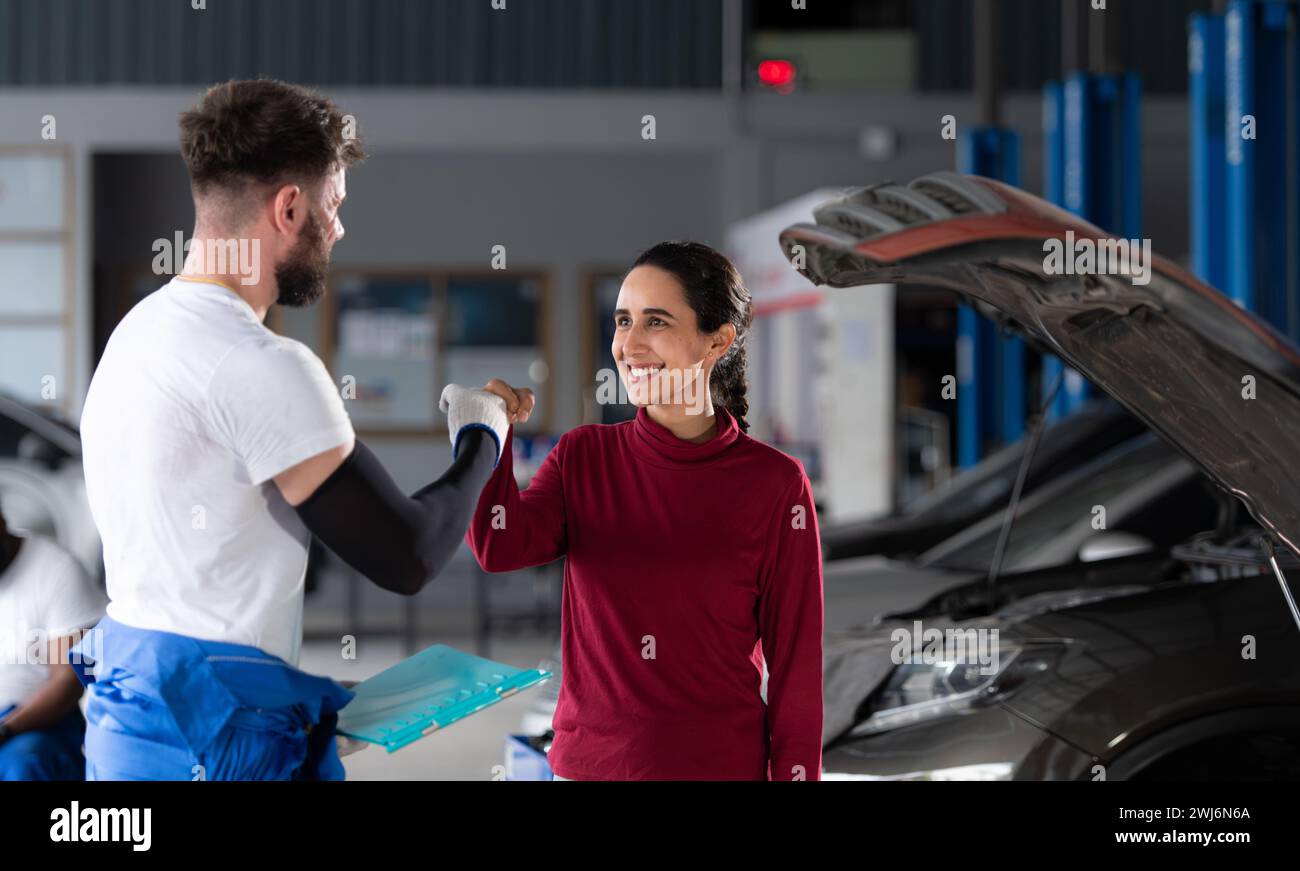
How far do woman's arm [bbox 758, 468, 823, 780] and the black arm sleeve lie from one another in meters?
0.50

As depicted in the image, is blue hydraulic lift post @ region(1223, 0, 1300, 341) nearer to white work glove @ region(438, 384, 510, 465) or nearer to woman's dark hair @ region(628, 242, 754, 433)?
woman's dark hair @ region(628, 242, 754, 433)

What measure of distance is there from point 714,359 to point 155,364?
0.80 metres

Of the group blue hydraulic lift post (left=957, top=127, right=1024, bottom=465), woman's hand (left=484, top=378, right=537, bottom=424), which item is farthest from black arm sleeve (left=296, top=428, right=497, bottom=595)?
blue hydraulic lift post (left=957, top=127, right=1024, bottom=465)

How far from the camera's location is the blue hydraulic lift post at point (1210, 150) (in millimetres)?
5531

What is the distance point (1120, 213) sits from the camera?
7.80 m

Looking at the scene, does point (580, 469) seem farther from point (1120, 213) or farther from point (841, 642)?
point (1120, 213)

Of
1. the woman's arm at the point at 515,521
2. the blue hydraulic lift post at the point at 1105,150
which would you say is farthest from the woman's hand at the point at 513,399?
the blue hydraulic lift post at the point at 1105,150

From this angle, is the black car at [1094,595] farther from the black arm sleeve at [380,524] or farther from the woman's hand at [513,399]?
the black arm sleeve at [380,524]

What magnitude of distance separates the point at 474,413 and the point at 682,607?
0.39 m

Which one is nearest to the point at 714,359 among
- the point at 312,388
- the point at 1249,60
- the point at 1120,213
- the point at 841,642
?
the point at 312,388

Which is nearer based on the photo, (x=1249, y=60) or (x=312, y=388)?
(x=312, y=388)

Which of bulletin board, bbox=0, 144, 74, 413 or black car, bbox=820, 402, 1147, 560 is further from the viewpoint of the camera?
bulletin board, bbox=0, 144, 74, 413

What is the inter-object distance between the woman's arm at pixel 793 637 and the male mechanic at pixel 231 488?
488mm

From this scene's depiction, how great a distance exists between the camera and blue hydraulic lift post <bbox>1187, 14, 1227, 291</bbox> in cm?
553
